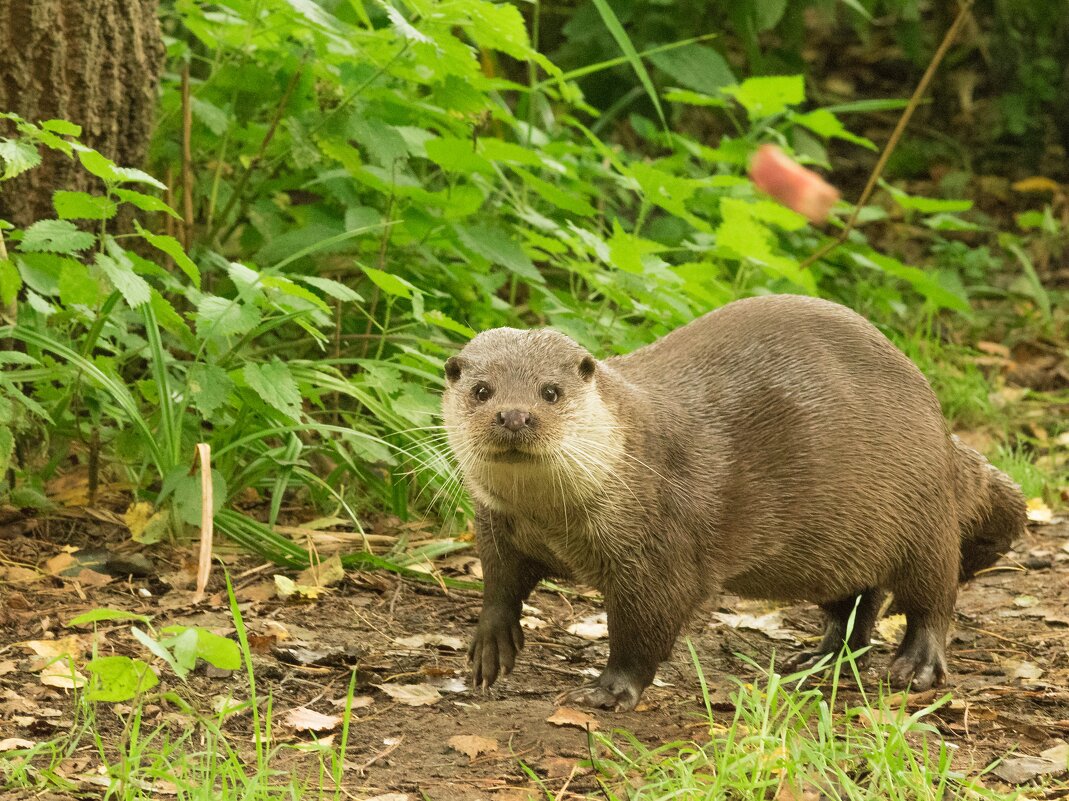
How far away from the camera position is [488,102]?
14.2ft

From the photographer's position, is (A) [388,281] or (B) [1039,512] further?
(B) [1039,512]

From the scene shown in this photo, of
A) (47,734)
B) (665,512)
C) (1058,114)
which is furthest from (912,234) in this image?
(47,734)

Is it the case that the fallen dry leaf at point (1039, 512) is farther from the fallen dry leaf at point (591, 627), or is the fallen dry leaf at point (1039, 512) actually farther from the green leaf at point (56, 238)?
the green leaf at point (56, 238)

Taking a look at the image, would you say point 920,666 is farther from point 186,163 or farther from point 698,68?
point 698,68

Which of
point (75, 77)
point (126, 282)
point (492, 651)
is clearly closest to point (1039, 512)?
point (492, 651)

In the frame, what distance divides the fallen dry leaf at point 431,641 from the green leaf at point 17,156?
1337 millimetres

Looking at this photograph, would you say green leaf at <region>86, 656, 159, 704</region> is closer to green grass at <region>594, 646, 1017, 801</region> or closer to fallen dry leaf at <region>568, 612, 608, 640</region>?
green grass at <region>594, 646, 1017, 801</region>

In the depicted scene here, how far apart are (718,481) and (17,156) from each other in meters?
1.65

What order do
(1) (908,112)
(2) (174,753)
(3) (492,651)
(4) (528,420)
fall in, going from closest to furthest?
(2) (174,753)
(4) (528,420)
(3) (492,651)
(1) (908,112)

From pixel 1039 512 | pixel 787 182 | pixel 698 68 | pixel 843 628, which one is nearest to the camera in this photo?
pixel 843 628

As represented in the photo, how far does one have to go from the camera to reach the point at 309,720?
282cm

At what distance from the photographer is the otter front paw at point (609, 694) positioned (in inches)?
117

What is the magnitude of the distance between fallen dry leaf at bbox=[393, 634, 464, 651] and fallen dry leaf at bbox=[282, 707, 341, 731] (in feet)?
1.72

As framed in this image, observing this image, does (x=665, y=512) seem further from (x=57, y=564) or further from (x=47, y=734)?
(x=57, y=564)
